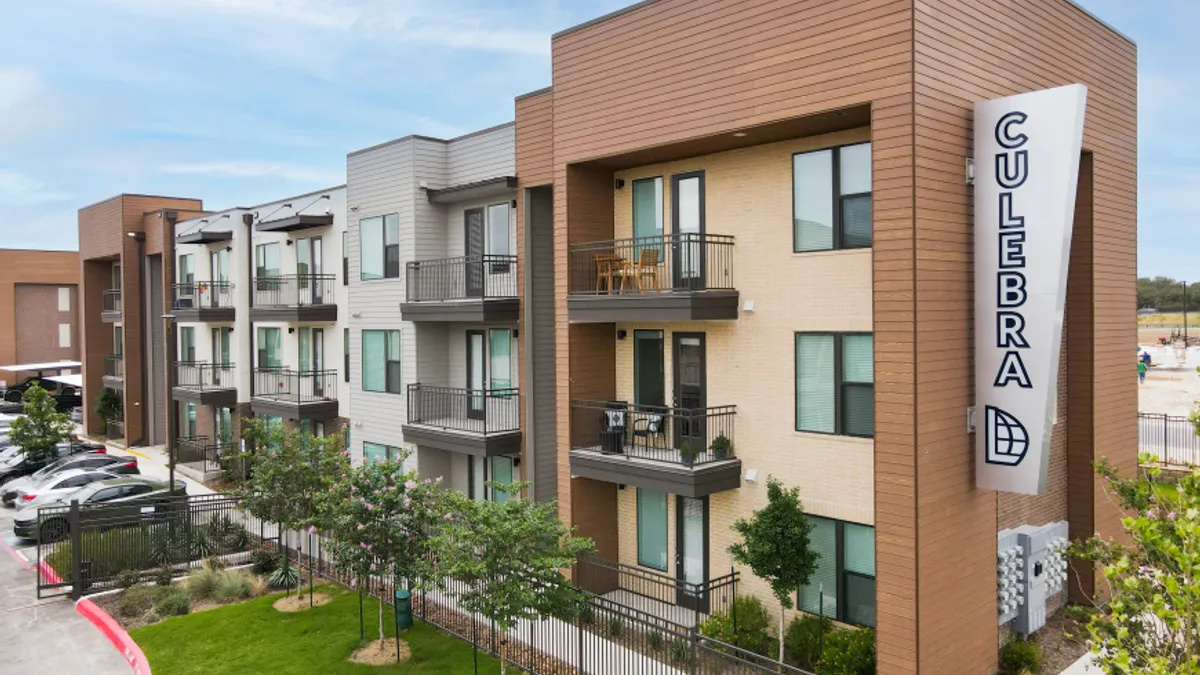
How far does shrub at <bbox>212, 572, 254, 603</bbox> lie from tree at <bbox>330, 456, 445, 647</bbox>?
5.19m

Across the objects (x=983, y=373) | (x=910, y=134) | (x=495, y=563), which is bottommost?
(x=495, y=563)

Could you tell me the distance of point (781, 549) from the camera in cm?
1334

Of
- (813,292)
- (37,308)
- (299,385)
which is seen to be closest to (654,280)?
(813,292)

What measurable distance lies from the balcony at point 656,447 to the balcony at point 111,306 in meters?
31.8

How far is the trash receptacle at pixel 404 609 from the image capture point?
53.5ft

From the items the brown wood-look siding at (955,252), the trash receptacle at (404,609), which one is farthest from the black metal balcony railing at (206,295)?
the brown wood-look siding at (955,252)

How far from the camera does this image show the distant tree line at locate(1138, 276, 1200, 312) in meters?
111

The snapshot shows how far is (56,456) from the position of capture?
3359 cm

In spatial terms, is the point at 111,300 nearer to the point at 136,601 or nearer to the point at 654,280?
the point at 136,601

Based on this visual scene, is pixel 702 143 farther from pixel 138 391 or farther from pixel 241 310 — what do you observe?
pixel 138 391

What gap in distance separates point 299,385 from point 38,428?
44.3 feet

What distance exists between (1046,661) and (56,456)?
1421 inches

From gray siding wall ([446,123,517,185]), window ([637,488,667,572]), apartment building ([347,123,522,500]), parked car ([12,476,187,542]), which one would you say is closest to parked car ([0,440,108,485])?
parked car ([12,476,187,542])

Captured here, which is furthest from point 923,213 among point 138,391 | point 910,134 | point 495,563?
point 138,391
